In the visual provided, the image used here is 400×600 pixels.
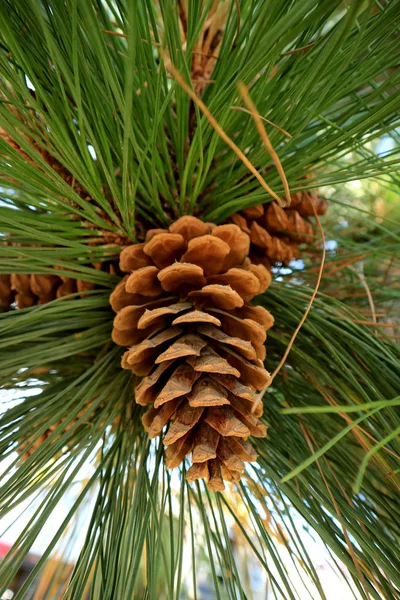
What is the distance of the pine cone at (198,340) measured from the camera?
372mm

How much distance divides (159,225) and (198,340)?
0.14 m

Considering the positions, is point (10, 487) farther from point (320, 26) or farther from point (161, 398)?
point (320, 26)

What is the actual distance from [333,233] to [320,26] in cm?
41

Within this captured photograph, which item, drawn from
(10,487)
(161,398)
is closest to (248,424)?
(161,398)

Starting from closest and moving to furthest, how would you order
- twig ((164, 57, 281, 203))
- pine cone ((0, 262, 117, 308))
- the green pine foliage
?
twig ((164, 57, 281, 203)), the green pine foliage, pine cone ((0, 262, 117, 308))

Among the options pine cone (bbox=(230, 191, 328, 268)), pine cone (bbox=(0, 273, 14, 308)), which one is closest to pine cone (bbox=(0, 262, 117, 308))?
pine cone (bbox=(0, 273, 14, 308))

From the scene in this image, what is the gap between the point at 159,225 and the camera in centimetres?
49

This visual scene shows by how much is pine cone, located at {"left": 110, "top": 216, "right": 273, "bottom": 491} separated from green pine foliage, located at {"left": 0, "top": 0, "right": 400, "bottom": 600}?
0.14ft

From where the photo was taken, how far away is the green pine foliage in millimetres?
344

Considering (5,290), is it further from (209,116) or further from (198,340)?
(209,116)

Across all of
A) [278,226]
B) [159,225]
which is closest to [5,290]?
[159,225]

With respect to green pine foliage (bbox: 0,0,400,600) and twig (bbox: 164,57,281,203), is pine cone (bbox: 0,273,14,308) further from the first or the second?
twig (bbox: 164,57,281,203)

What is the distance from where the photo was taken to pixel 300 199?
55cm

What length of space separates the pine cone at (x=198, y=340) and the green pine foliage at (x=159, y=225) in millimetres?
42
